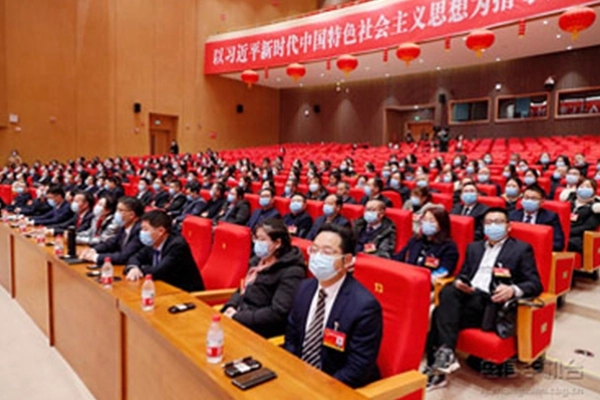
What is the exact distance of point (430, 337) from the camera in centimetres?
232

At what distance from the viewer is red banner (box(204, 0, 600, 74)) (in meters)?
8.48

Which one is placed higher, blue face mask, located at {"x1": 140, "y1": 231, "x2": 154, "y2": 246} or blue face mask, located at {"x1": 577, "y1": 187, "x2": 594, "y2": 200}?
blue face mask, located at {"x1": 577, "y1": 187, "x2": 594, "y2": 200}

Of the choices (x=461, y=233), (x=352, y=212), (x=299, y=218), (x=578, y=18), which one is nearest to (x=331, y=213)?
(x=352, y=212)

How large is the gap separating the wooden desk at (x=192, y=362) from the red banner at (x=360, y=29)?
340 inches

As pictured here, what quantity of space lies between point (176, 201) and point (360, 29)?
Result: 7242 millimetres

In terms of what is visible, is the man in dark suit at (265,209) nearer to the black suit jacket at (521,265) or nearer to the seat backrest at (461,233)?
the seat backrest at (461,233)

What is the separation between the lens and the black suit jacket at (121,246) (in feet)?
8.38

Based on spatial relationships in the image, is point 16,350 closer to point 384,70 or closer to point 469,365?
point 469,365

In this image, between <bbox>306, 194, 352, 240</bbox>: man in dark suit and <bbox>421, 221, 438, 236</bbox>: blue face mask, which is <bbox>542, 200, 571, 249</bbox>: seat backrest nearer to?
<bbox>421, 221, 438, 236</bbox>: blue face mask

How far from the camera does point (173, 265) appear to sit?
243 cm

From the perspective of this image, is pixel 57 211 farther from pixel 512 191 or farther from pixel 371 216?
pixel 512 191

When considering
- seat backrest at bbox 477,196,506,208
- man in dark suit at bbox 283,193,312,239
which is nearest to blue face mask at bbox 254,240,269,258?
man in dark suit at bbox 283,193,312,239

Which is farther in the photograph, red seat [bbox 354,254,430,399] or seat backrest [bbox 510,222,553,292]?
seat backrest [bbox 510,222,553,292]

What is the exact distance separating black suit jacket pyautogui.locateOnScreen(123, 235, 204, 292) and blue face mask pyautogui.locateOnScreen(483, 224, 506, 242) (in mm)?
1665
